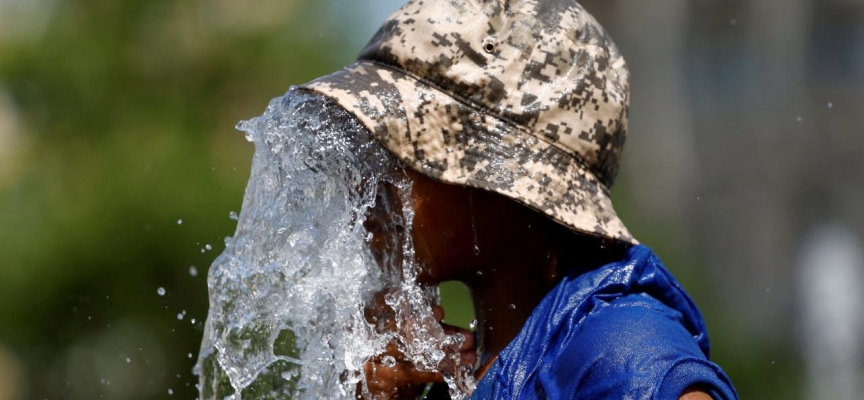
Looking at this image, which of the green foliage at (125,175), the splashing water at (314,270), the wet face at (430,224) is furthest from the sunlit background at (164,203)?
the wet face at (430,224)

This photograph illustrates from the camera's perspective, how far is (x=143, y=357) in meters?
8.29

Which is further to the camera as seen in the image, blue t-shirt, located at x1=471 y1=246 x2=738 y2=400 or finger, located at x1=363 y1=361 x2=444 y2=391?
finger, located at x1=363 y1=361 x2=444 y2=391

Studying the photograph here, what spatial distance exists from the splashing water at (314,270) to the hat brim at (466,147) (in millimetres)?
124

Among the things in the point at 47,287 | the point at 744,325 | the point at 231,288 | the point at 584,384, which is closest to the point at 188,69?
the point at 47,287

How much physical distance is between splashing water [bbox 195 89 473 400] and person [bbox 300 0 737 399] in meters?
0.05

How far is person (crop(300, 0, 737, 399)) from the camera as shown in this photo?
231cm

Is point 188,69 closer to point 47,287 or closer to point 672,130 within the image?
point 47,287

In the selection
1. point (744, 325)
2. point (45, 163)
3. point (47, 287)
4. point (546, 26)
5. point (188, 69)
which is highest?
point (546, 26)

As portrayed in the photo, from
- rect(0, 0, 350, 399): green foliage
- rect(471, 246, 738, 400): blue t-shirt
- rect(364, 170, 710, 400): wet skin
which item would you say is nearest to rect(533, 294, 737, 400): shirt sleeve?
rect(471, 246, 738, 400): blue t-shirt

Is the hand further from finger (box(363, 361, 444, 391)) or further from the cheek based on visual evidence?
the cheek

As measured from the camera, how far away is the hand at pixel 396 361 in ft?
8.43

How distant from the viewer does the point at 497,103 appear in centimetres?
240

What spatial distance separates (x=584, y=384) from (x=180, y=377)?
263 inches

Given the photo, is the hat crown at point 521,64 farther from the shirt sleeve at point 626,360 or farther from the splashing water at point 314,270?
the shirt sleeve at point 626,360
